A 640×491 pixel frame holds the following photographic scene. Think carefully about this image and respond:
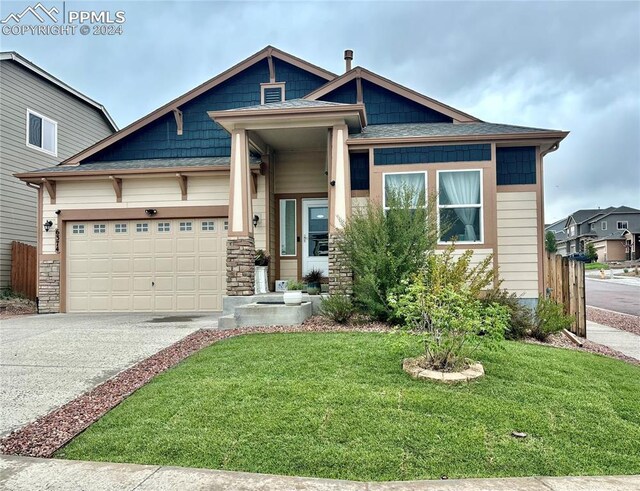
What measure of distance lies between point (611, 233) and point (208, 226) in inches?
2364

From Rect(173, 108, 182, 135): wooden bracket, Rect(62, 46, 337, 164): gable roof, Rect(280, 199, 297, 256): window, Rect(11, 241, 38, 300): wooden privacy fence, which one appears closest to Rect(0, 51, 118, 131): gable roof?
Rect(62, 46, 337, 164): gable roof

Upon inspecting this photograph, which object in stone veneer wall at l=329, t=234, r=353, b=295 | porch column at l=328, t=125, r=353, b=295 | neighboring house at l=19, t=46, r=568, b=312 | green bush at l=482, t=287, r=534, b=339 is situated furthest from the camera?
neighboring house at l=19, t=46, r=568, b=312

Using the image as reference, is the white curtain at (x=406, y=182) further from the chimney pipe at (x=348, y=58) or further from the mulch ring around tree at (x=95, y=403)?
the chimney pipe at (x=348, y=58)

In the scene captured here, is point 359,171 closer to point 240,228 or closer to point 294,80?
point 240,228

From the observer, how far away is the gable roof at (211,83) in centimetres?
1240

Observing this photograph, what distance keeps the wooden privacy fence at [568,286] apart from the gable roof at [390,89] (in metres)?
4.11

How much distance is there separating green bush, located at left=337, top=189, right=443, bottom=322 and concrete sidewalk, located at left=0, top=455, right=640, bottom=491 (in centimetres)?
454

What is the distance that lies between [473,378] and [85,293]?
10.7m

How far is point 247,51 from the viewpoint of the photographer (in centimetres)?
1673

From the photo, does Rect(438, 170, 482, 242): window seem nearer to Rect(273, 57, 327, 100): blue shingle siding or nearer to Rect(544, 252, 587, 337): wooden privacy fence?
Rect(544, 252, 587, 337): wooden privacy fence

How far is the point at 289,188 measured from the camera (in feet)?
38.4

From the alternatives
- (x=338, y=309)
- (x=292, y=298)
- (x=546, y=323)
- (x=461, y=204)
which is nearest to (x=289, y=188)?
(x=292, y=298)

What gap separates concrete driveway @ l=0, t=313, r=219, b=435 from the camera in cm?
484

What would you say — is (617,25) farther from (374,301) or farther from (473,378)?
(473,378)
